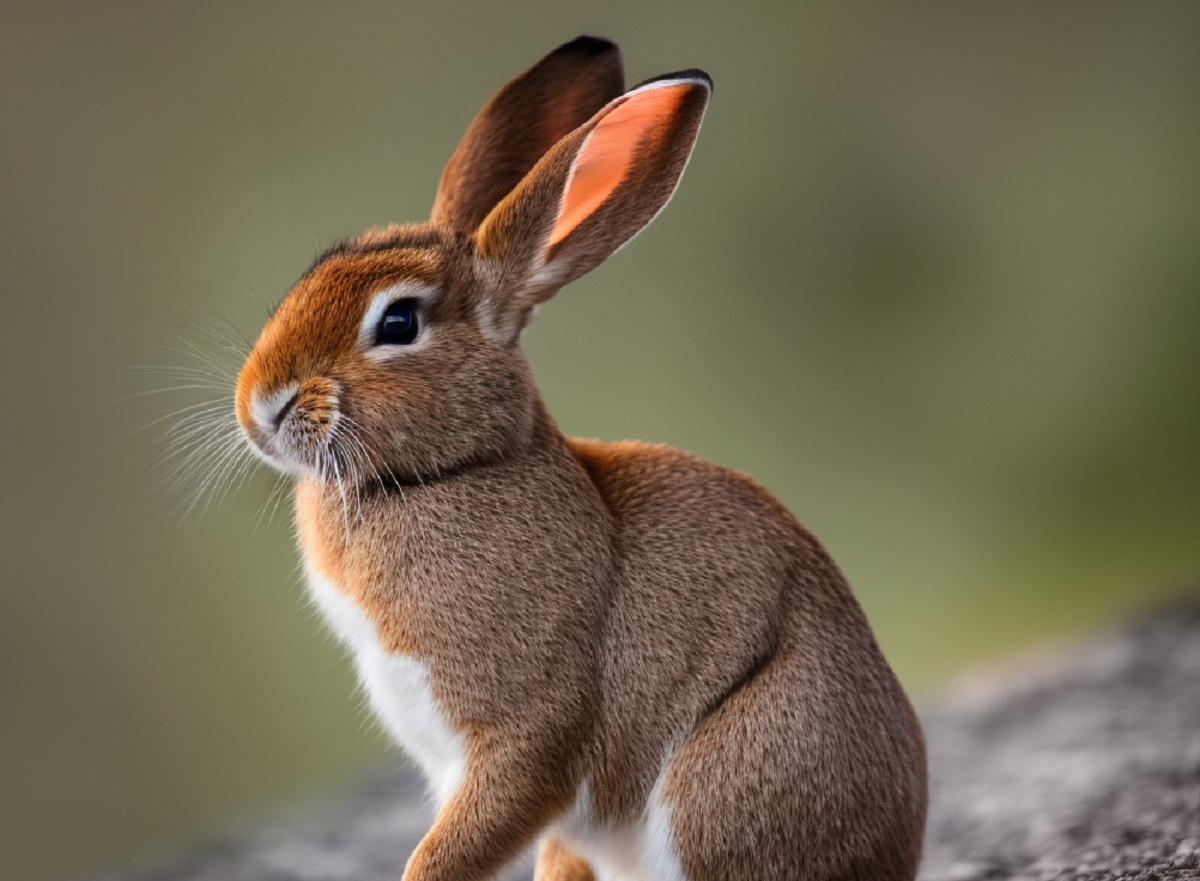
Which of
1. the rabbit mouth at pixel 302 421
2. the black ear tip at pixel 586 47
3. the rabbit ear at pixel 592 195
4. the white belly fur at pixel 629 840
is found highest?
the black ear tip at pixel 586 47

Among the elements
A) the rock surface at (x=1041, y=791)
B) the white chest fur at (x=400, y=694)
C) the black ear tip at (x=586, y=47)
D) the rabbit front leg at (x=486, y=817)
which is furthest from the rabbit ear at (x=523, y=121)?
the rock surface at (x=1041, y=791)

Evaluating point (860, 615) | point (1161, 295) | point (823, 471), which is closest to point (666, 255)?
point (823, 471)

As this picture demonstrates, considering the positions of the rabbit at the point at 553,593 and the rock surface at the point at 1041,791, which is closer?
the rabbit at the point at 553,593

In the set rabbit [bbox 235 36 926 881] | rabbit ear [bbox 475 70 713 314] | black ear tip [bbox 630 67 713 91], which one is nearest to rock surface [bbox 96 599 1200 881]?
rabbit [bbox 235 36 926 881]

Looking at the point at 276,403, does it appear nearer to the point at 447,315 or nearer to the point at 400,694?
the point at 447,315

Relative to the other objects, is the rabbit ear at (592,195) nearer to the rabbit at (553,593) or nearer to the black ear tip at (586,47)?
the rabbit at (553,593)

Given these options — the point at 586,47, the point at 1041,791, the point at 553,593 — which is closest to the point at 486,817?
the point at 553,593

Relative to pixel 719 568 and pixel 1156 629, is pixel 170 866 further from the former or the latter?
pixel 1156 629
